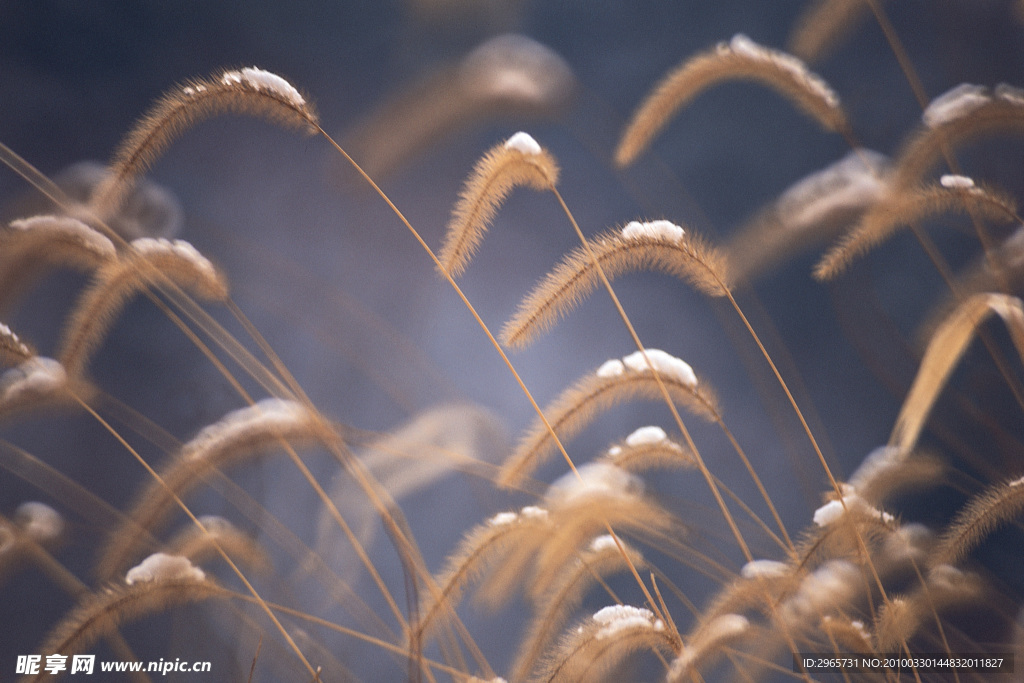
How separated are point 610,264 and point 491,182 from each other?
11.0 inches

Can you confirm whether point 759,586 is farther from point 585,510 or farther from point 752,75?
point 752,75

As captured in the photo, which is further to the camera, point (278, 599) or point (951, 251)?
point (951, 251)

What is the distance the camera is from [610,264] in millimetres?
1076

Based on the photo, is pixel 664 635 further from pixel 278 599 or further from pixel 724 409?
pixel 278 599

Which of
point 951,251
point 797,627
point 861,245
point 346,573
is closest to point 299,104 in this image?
point 861,245

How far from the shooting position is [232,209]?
1.74 metres

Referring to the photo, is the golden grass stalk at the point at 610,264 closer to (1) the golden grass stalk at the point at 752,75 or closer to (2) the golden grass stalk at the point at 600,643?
(1) the golden grass stalk at the point at 752,75

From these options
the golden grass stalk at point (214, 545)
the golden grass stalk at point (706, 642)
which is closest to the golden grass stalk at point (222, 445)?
the golden grass stalk at point (214, 545)

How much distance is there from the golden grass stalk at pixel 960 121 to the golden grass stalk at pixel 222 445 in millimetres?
1394

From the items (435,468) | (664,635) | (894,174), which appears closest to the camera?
(664,635)

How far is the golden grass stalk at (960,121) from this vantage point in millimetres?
1188

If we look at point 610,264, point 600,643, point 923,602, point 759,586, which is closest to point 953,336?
point 923,602

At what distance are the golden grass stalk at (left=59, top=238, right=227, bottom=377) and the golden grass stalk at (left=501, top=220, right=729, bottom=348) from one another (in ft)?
2.27

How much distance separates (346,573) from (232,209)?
1.17 meters
